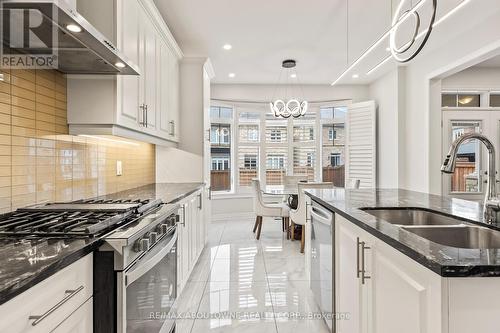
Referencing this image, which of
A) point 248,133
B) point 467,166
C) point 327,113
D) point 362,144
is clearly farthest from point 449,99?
point 248,133

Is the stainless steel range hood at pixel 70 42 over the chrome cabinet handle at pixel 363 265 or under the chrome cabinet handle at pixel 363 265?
over

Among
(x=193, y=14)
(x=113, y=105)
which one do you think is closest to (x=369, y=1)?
(x=193, y=14)

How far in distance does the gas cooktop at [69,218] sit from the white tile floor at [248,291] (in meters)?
Result: 1.11

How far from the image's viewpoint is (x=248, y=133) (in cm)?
674

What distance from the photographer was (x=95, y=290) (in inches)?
45.7

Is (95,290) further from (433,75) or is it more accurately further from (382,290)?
(433,75)

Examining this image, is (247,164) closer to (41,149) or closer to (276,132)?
(276,132)

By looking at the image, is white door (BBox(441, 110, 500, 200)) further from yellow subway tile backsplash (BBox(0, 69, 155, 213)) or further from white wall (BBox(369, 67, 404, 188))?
yellow subway tile backsplash (BBox(0, 69, 155, 213))

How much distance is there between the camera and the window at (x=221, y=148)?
6.56 m

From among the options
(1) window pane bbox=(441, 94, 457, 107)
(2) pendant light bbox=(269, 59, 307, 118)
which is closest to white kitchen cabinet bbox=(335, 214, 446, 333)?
(2) pendant light bbox=(269, 59, 307, 118)

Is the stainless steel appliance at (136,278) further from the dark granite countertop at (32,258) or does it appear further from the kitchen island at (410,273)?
the kitchen island at (410,273)

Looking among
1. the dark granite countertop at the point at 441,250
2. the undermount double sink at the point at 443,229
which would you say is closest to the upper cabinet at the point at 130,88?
the dark granite countertop at the point at 441,250

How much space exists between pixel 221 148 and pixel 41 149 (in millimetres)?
4924

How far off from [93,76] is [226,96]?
4.56 metres
